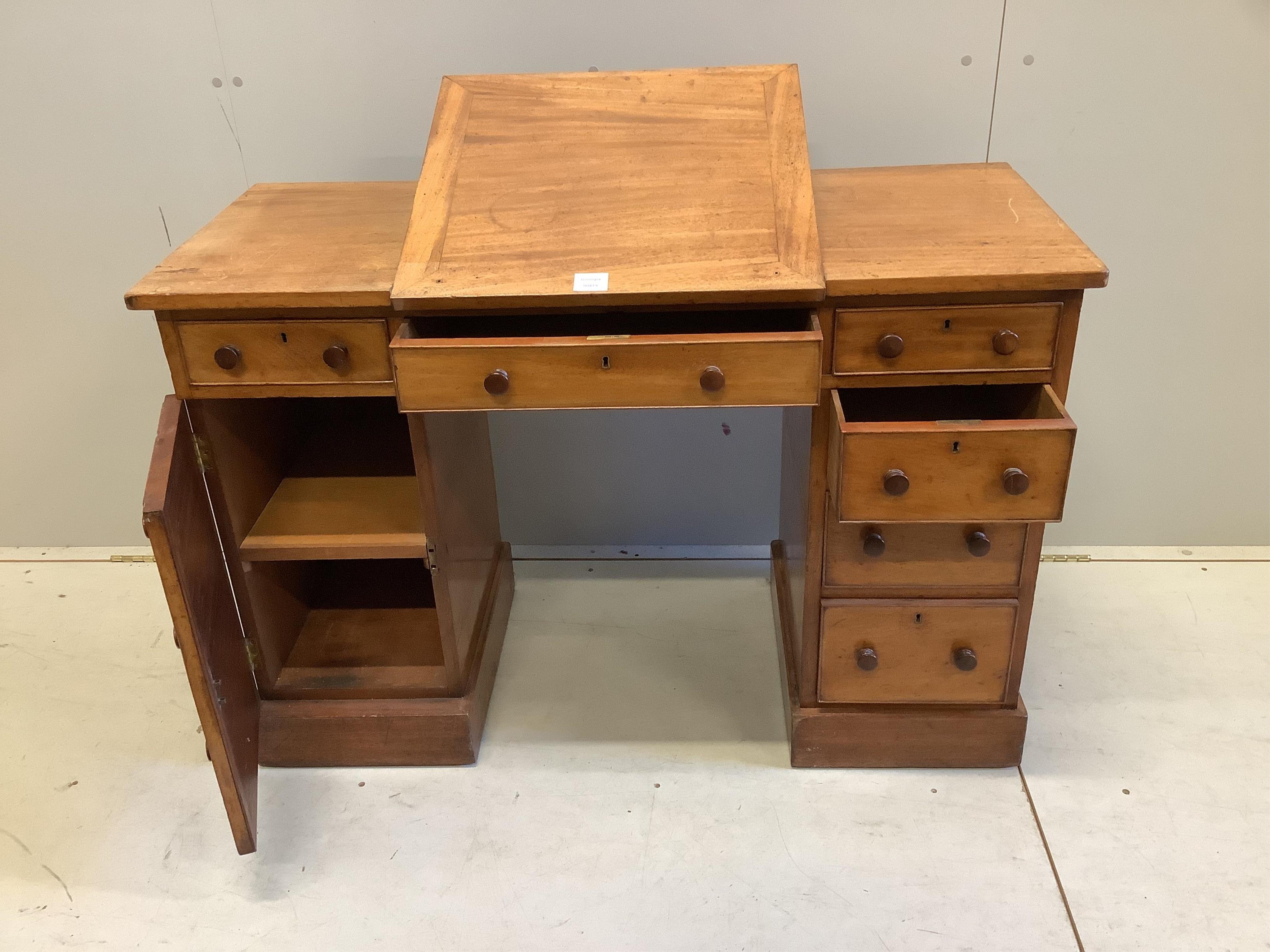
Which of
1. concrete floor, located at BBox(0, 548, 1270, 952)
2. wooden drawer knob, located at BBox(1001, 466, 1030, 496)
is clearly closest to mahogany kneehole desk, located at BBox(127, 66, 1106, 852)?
wooden drawer knob, located at BBox(1001, 466, 1030, 496)

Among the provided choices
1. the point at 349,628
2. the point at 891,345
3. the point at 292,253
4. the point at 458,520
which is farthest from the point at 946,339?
the point at 349,628

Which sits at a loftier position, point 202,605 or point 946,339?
point 946,339

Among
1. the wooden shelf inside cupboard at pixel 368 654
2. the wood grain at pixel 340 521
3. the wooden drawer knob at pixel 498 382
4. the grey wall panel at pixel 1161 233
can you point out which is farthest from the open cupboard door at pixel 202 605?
the grey wall panel at pixel 1161 233

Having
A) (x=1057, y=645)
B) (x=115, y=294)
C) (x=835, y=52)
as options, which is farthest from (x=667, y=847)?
(x=115, y=294)

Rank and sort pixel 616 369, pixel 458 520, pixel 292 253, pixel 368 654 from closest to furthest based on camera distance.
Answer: pixel 616 369 < pixel 292 253 < pixel 458 520 < pixel 368 654

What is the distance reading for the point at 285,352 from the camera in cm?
153

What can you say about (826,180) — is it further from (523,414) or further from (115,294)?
(115,294)

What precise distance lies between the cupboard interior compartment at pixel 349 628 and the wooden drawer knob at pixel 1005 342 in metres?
1.14

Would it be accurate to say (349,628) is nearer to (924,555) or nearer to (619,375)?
(619,375)

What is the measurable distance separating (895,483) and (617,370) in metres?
0.43

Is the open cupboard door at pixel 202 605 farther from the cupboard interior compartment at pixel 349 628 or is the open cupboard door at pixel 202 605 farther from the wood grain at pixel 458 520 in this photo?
the wood grain at pixel 458 520

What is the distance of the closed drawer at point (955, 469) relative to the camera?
1.37 meters

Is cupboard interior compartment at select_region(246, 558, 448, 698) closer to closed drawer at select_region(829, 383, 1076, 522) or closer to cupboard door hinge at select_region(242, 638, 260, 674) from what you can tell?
cupboard door hinge at select_region(242, 638, 260, 674)

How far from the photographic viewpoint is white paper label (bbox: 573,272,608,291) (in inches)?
55.1
